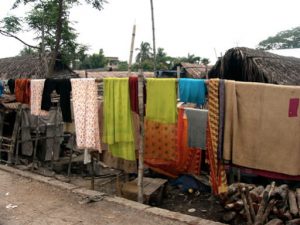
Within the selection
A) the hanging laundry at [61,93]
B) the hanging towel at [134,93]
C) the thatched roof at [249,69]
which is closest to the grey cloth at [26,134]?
the hanging laundry at [61,93]

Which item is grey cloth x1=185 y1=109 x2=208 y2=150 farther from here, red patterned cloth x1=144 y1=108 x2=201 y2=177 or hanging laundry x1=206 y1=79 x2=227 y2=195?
hanging laundry x1=206 y1=79 x2=227 y2=195

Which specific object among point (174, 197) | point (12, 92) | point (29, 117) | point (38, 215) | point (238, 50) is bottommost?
point (174, 197)

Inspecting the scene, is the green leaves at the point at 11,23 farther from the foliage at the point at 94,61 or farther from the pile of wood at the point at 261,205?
the foliage at the point at 94,61

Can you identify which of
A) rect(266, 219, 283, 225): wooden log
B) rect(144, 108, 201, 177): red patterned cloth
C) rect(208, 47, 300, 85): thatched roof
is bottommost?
rect(266, 219, 283, 225): wooden log

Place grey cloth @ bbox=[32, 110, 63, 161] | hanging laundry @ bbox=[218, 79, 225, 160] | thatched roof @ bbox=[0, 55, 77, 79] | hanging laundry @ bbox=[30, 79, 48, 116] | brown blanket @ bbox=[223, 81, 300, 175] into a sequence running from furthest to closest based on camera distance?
thatched roof @ bbox=[0, 55, 77, 79]
grey cloth @ bbox=[32, 110, 63, 161]
hanging laundry @ bbox=[30, 79, 48, 116]
hanging laundry @ bbox=[218, 79, 225, 160]
brown blanket @ bbox=[223, 81, 300, 175]

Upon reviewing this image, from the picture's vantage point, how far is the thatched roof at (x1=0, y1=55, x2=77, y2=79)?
16005 mm

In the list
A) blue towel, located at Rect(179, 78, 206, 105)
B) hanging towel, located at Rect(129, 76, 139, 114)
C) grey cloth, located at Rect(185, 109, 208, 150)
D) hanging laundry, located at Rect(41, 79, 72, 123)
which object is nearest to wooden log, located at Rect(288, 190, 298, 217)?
grey cloth, located at Rect(185, 109, 208, 150)

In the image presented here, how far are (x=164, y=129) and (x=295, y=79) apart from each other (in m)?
5.57

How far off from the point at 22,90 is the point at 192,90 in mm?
4237

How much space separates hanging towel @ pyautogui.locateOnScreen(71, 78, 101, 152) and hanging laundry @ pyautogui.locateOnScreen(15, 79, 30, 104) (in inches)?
68.2

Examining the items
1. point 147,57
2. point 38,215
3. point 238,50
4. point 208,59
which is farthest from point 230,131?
point 147,57

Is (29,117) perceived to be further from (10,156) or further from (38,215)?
(38,215)

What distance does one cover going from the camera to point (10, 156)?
850 centimetres

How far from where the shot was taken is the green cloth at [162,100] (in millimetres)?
4989
